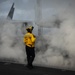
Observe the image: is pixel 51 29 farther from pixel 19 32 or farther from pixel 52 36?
pixel 19 32

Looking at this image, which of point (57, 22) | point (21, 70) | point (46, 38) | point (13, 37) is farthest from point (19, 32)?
point (21, 70)

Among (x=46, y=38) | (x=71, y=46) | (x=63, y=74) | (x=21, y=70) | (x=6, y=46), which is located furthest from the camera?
(x=6, y=46)

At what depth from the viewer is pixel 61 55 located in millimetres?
14086

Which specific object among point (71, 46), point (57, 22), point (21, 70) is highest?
point (57, 22)

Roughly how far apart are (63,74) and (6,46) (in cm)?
701

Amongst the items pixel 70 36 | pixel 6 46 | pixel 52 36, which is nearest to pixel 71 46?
pixel 70 36

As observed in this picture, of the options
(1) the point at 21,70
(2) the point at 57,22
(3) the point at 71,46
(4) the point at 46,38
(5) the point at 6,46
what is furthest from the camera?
(5) the point at 6,46

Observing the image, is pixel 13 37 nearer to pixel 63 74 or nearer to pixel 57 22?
pixel 57 22

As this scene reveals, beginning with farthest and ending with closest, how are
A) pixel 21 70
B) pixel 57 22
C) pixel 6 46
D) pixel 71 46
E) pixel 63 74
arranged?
pixel 6 46, pixel 57 22, pixel 71 46, pixel 21 70, pixel 63 74

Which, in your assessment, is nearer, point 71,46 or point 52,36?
point 71,46

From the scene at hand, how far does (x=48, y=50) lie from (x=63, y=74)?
3.35m

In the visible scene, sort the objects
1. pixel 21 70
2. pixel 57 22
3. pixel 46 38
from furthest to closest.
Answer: pixel 46 38, pixel 57 22, pixel 21 70

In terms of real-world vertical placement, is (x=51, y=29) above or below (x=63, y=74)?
above

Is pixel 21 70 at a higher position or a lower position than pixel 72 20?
lower
